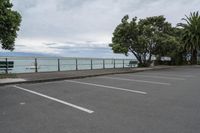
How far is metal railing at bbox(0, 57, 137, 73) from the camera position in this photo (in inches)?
557

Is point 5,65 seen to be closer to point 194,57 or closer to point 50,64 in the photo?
point 50,64

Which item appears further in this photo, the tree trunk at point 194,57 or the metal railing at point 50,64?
the tree trunk at point 194,57

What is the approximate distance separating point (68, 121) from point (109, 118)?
0.91 m

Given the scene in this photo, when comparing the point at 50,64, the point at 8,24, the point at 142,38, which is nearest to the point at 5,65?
the point at 50,64

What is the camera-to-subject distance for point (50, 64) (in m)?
16.1

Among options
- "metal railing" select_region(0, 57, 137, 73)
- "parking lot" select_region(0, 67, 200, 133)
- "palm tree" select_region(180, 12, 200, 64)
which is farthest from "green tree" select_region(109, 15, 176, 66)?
"parking lot" select_region(0, 67, 200, 133)

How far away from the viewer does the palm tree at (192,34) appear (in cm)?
3225

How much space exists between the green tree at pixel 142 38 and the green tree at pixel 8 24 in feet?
37.9

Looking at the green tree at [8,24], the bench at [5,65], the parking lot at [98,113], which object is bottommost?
the parking lot at [98,113]

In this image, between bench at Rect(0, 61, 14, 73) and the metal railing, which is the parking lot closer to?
bench at Rect(0, 61, 14, 73)

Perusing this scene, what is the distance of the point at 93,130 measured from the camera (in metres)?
4.21

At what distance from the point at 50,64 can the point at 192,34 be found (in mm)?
24121

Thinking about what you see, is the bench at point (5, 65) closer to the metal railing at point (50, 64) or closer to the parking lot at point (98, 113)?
the metal railing at point (50, 64)

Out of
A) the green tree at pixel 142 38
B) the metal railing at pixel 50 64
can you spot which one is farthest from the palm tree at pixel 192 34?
the metal railing at pixel 50 64
